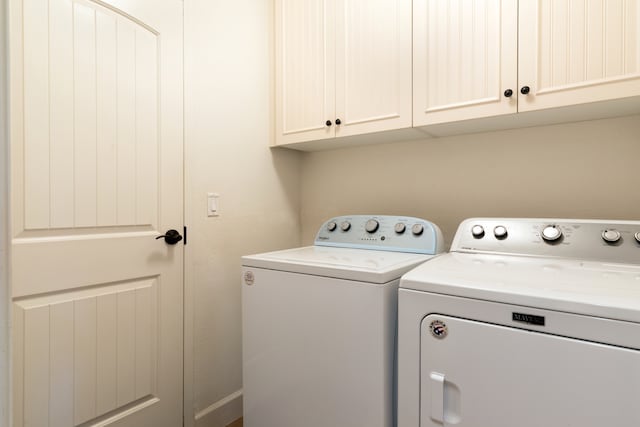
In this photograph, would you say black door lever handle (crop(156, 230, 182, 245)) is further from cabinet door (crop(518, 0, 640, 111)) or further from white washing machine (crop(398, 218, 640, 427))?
cabinet door (crop(518, 0, 640, 111))

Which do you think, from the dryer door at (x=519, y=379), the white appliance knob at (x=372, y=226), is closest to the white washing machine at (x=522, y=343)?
the dryer door at (x=519, y=379)

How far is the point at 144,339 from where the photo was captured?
1471 millimetres

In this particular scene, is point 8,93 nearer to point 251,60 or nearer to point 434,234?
point 251,60

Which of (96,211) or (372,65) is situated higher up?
(372,65)

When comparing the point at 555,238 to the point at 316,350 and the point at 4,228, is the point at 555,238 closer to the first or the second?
the point at 316,350

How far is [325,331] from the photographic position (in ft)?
3.91

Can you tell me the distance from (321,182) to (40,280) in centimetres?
145

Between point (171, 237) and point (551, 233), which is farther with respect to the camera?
point (171, 237)

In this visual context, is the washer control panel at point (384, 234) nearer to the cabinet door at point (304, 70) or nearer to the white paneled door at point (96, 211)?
the cabinet door at point (304, 70)

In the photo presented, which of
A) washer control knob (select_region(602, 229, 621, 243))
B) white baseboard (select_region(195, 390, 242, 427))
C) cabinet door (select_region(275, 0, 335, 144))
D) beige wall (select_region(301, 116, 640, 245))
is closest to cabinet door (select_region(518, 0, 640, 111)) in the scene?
beige wall (select_region(301, 116, 640, 245))

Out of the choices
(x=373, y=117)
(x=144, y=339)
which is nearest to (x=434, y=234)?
(x=373, y=117)

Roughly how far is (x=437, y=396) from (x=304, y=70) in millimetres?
1564

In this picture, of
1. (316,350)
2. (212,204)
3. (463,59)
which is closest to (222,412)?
(316,350)

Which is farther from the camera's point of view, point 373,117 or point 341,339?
point 373,117
